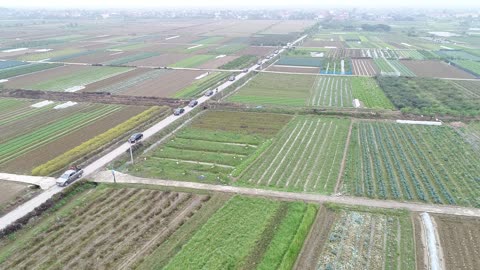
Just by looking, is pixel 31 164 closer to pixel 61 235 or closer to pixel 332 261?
pixel 61 235

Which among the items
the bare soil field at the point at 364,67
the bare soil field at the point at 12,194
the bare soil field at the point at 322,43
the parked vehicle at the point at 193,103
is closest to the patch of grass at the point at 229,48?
the bare soil field at the point at 322,43

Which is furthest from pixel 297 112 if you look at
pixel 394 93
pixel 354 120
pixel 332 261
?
pixel 332 261

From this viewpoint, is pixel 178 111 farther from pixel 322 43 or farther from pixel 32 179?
pixel 322 43

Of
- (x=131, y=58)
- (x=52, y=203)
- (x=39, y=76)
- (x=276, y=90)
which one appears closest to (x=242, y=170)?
(x=52, y=203)

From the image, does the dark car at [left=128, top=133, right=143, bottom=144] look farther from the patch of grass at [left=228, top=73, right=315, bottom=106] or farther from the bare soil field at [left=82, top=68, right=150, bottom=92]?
the bare soil field at [left=82, top=68, right=150, bottom=92]

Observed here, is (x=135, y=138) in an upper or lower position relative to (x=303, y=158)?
upper
